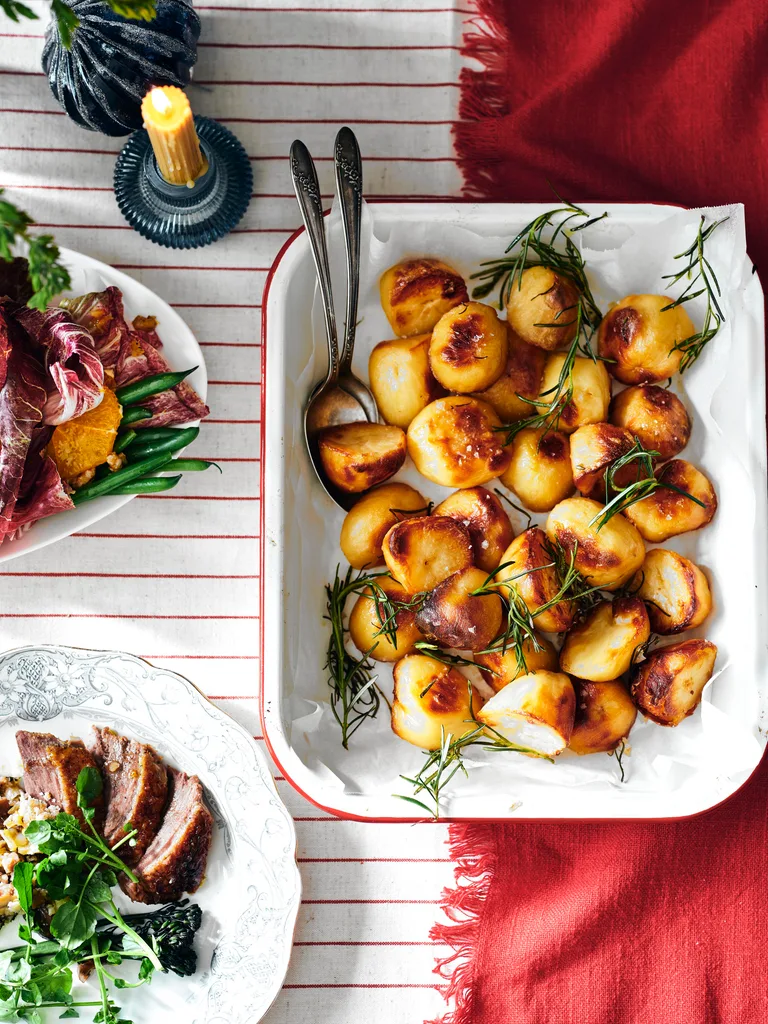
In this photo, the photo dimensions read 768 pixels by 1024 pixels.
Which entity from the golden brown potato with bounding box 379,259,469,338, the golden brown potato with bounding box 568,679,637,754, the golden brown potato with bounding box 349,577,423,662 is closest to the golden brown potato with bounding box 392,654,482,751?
the golden brown potato with bounding box 349,577,423,662

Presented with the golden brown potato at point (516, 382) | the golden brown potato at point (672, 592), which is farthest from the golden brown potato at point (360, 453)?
the golden brown potato at point (672, 592)

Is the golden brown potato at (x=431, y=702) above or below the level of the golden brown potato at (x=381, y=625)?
below

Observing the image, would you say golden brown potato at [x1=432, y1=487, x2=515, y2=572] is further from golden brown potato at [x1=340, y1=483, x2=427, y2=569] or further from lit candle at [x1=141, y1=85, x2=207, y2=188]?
lit candle at [x1=141, y1=85, x2=207, y2=188]

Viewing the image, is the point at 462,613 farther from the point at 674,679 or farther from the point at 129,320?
the point at 129,320

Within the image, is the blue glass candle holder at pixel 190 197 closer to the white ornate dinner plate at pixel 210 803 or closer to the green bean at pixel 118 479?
the green bean at pixel 118 479

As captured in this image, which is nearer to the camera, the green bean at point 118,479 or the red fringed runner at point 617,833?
the green bean at point 118,479

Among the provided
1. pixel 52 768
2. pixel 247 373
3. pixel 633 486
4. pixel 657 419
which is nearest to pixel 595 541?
pixel 633 486
